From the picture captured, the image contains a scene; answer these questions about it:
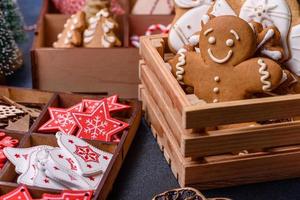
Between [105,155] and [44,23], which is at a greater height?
[44,23]

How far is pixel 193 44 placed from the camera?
3.16 feet

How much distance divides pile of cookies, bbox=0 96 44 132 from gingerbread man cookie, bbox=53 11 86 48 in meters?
0.24

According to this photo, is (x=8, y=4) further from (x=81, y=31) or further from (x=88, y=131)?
(x=88, y=131)

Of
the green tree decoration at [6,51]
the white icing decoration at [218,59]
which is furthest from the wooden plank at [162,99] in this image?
the green tree decoration at [6,51]

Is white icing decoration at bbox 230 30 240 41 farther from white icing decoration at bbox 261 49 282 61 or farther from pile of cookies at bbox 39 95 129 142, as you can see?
pile of cookies at bbox 39 95 129 142

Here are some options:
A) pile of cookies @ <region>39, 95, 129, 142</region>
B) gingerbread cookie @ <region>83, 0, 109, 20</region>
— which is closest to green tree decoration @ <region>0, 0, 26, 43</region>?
gingerbread cookie @ <region>83, 0, 109, 20</region>

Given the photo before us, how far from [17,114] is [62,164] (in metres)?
0.23

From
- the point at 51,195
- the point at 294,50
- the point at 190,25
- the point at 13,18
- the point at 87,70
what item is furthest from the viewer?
the point at 13,18

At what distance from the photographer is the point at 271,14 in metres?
0.95

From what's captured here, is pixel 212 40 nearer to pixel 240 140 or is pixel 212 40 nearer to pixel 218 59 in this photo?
pixel 218 59

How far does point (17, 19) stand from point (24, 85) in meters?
0.19

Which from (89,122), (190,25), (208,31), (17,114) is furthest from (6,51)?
(208,31)

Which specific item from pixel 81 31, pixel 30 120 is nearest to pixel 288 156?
pixel 30 120

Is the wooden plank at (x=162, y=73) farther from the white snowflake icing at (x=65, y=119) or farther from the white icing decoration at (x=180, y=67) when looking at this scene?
the white snowflake icing at (x=65, y=119)
